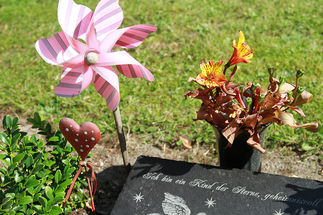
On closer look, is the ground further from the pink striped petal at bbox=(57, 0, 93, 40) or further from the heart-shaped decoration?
the pink striped petal at bbox=(57, 0, 93, 40)

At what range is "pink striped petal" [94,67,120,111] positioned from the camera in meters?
1.62

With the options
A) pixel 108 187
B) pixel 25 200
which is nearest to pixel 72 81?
pixel 25 200

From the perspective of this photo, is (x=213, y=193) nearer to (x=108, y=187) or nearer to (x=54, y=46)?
(x=108, y=187)

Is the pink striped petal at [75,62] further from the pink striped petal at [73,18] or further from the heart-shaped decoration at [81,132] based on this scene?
the heart-shaped decoration at [81,132]

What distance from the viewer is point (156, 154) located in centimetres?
241

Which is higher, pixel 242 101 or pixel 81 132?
pixel 242 101

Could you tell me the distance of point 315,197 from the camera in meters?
1.65

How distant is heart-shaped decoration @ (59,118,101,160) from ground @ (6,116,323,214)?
52 centimetres

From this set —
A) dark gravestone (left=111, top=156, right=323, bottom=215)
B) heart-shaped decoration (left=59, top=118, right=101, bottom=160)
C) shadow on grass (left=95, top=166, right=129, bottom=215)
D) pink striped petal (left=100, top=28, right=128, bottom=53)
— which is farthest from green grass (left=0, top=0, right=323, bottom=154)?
pink striped petal (left=100, top=28, right=128, bottom=53)

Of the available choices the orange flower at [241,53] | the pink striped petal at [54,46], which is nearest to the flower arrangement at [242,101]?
the orange flower at [241,53]

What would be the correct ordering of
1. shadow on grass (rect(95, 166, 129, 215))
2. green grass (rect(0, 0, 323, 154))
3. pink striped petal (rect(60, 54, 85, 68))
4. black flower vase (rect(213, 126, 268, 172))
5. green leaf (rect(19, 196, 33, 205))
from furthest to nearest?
green grass (rect(0, 0, 323, 154)) → shadow on grass (rect(95, 166, 129, 215)) → black flower vase (rect(213, 126, 268, 172)) → green leaf (rect(19, 196, 33, 205)) → pink striped petal (rect(60, 54, 85, 68))

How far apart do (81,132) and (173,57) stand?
1709mm

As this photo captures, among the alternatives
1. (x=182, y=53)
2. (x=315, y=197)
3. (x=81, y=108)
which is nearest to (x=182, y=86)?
(x=182, y=53)

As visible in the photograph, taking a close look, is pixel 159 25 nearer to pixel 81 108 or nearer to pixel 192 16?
pixel 192 16
